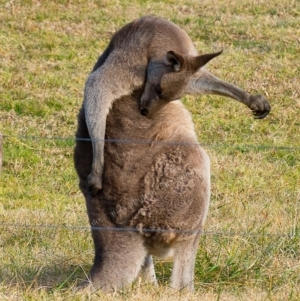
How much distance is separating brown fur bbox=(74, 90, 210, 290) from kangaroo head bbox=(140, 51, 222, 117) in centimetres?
28

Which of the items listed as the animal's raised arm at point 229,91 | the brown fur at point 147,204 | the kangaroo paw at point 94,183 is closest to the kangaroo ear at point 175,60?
the animal's raised arm at point 229,91

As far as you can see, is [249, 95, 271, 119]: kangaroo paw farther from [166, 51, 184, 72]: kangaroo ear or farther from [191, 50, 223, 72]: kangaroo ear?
[166, 51, 184, 72]: kangaroo ear

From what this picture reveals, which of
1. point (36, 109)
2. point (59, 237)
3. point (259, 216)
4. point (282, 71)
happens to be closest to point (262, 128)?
point (282, 71)

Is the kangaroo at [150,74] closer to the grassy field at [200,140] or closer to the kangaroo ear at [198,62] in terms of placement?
the kangaroo ear at [198,62]

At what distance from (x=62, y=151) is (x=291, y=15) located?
20.6ft

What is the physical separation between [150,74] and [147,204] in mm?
995

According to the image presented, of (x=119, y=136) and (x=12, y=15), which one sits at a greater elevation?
(x=119, y=136)

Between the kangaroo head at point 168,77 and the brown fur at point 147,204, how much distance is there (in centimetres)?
28

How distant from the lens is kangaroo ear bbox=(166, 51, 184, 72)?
20.0ft

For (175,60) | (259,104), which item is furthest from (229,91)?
(175,60)

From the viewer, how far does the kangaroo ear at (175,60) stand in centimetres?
610

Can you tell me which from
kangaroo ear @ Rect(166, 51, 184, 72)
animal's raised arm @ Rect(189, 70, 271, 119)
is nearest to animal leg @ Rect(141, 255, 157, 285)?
animal's raised arm @ Rect(189, 70, 271, 119)

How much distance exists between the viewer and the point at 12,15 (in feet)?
48.3

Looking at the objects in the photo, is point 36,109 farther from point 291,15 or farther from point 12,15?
point 291,15
